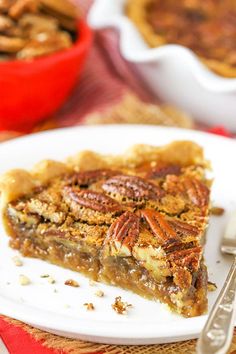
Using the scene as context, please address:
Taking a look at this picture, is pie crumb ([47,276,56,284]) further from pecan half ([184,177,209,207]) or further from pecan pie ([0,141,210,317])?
pecan half ([184,177,209,207])

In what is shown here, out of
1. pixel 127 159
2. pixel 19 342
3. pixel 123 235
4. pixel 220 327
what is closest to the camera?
pixel 220 327

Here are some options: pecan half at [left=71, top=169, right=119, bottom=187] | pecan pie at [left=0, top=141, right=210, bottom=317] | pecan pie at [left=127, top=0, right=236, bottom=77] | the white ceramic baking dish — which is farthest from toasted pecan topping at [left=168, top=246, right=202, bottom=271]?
pecan pie at [left=127, top=0, right=236, bottom=77]

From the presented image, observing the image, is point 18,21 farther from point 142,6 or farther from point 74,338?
point 74,338

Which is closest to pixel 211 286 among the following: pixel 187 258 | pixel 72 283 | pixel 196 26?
pixel 187 258

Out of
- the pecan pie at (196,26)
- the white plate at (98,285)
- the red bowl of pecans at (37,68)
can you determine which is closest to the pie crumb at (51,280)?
the white plate at (98,285)

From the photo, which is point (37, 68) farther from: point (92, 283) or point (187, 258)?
point (187, 258)

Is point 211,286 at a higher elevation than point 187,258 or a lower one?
lower

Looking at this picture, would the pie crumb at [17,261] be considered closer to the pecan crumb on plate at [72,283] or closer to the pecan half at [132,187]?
the pecan crumb on plate at [72,283]
